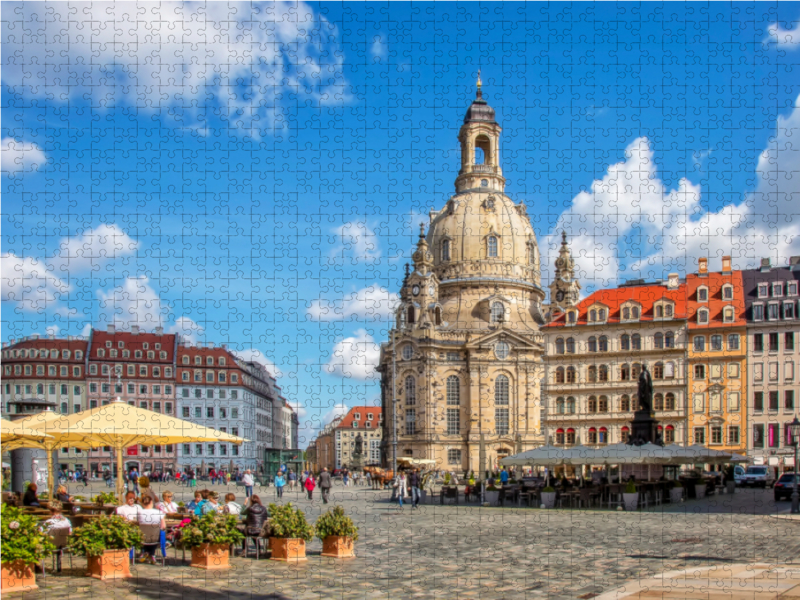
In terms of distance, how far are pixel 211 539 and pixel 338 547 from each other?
2787 mm

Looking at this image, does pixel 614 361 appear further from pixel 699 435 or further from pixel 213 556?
pixel 213 556

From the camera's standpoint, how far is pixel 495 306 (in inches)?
4643

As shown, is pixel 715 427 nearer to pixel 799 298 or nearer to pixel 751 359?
pixel 751 359

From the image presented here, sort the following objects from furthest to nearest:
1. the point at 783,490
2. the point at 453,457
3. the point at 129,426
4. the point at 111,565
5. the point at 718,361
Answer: the point at 453,457 → the point at 718,361 → the point at 783,490 → the point at 129,426 → the point at 111,565

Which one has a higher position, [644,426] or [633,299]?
[633,299]

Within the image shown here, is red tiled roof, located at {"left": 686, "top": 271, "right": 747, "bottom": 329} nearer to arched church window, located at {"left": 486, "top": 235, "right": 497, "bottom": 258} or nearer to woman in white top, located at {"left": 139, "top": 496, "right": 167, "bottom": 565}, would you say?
arched church window, located at {"left": 486, "top": 235, "right": 497, "bottom": 258}

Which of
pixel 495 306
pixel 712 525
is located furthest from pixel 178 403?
pixel 712 525

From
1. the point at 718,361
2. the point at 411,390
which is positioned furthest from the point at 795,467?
the point at 411,390

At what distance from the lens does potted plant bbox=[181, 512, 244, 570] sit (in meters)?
19.0

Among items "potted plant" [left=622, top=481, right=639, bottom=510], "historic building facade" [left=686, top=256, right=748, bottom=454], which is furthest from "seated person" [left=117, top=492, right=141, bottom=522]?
"historic building facade" [left=686, top=256, right=748, bottom=454]

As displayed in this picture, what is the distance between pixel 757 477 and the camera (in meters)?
65.4

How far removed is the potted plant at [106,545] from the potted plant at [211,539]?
1225mm

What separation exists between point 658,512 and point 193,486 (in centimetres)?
4774

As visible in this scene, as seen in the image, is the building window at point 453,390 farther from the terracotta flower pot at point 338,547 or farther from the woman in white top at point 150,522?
the woman in white top at point 150,522
